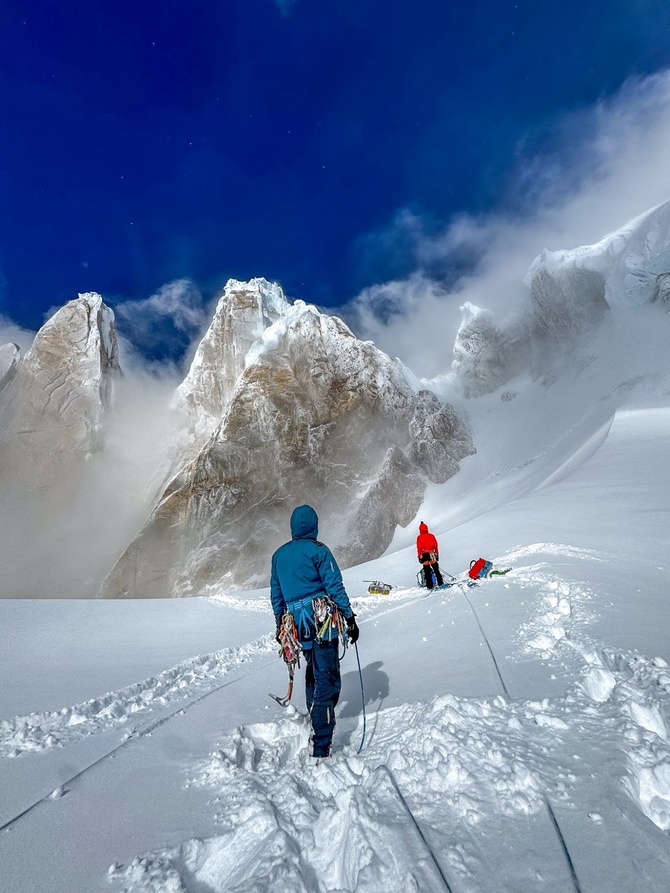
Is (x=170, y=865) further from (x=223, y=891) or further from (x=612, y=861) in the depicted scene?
(x=612, y=861)

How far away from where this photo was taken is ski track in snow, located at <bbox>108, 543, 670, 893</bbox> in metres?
2.00

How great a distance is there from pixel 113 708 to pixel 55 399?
98869 mm

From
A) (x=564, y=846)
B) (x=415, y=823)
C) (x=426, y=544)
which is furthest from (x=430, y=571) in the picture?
(x=564, y=846)

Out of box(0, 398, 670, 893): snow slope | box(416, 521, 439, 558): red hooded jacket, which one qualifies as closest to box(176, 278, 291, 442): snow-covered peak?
box(416, 521, 439, 558): red hooded jacket

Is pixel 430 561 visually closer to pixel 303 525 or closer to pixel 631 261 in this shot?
pixel 303 525

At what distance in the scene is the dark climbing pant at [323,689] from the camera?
11.1ft

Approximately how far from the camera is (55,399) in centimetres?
8556

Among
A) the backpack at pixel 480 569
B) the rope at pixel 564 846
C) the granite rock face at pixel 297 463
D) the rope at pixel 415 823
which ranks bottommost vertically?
the rope at pixel 564 846

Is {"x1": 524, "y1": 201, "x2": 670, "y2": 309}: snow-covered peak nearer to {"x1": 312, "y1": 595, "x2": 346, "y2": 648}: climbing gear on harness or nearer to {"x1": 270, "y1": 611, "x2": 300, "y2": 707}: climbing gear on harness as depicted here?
{"x1": 312, "y1": 595, "x2": 346, "y2": 648}: climbing gear on harness

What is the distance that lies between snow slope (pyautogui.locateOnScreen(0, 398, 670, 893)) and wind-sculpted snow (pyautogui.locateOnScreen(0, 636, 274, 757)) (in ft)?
0.09

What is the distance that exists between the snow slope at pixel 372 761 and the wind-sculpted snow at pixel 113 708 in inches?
1.1

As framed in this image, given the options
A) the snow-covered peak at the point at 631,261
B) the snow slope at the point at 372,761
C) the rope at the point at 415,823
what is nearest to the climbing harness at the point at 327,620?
the snow slope at the point at 372,761

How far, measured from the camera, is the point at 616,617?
527cm

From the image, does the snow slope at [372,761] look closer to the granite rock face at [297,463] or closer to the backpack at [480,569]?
the backpack at [480,569]
